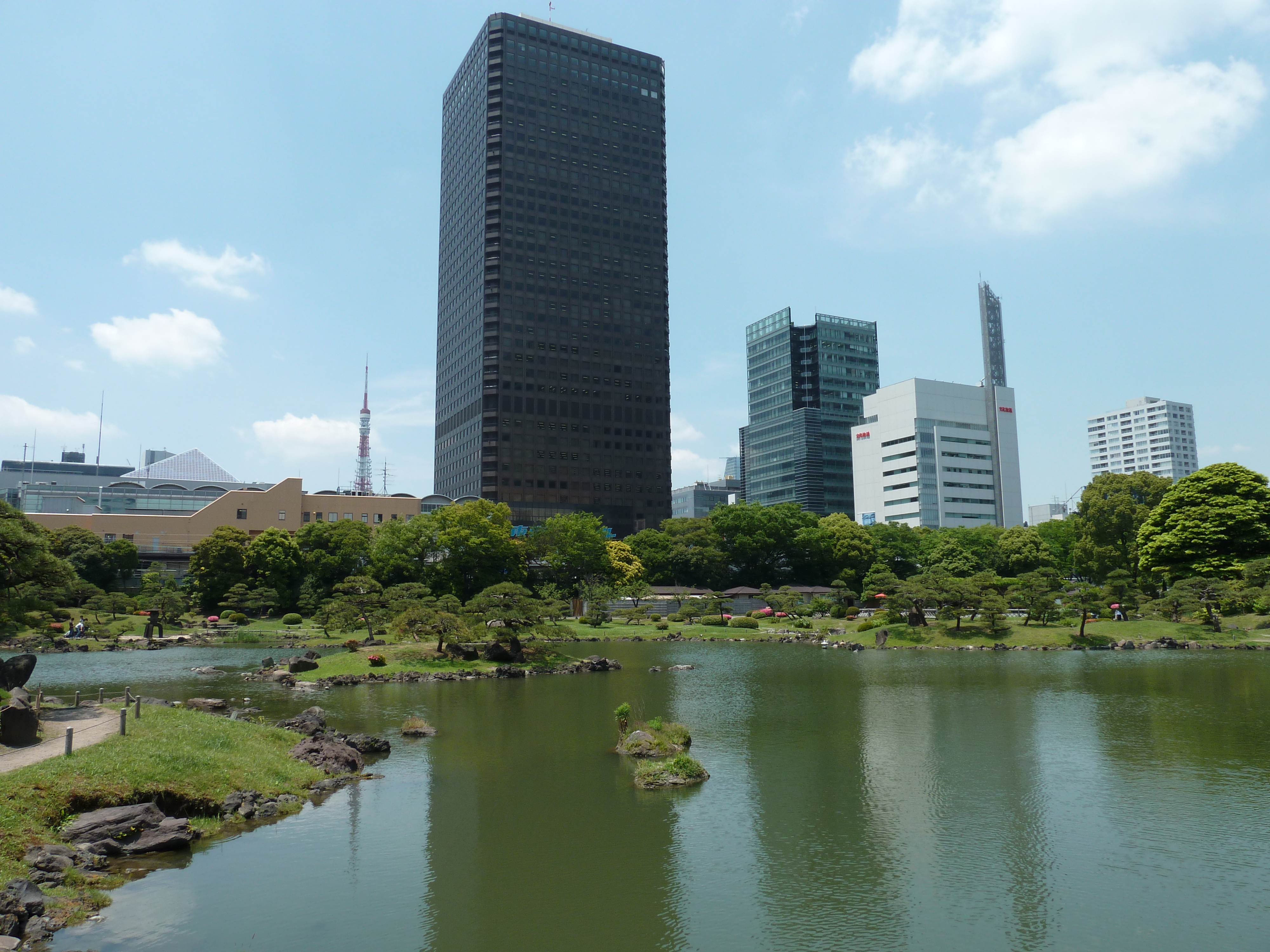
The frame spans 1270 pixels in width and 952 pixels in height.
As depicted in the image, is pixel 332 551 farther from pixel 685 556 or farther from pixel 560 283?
pixel 560 283

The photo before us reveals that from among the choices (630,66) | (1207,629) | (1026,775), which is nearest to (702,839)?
(1026,775)

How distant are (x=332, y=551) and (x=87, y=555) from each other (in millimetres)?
26522

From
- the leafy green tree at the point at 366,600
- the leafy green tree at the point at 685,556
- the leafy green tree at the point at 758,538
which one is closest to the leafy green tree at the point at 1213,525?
the leafy green tree at the point at 758,538

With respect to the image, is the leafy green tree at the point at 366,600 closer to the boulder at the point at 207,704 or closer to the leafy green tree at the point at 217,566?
the boulder at the point at 207,704

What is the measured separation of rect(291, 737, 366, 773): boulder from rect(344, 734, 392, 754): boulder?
1336 mm

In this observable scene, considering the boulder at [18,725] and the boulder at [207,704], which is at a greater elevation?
the boulder at [18,725]

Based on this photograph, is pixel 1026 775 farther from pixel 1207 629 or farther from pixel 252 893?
pixel 1207 629

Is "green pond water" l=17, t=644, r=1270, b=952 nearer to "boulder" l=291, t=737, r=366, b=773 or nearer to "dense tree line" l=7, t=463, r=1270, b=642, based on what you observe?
"boulder" l=291, t=737, r=366, b=773

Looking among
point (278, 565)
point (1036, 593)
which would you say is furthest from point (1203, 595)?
point (278, 565)

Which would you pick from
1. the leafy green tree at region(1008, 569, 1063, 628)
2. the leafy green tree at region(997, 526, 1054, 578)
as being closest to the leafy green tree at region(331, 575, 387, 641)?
the leafy green tree at region(1008, 569, 1063, 628)

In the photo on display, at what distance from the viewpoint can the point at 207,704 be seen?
3450cm

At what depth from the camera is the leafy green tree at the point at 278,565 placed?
84.9 meters

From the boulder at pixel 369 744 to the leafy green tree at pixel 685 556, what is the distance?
263 feet

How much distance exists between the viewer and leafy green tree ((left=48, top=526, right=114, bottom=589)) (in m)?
87.4
